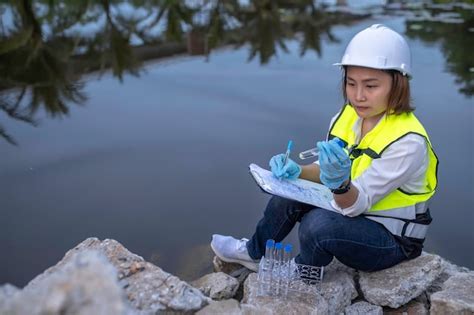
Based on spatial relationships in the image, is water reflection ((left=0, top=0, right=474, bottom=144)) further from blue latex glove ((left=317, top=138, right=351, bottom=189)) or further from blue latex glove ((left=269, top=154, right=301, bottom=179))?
blue latex glove ((left=317, top=138, right=351, bottom=189))

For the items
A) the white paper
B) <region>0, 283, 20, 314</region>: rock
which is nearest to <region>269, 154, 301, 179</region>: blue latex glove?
the white paper

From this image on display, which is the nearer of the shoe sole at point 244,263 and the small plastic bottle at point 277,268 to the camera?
the small plastic bottle at point 277,268

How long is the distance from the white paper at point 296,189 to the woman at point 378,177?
0.20 ft

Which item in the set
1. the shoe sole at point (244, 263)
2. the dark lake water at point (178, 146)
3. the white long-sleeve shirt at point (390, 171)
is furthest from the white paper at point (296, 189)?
the dark lake water at point (178, 146)

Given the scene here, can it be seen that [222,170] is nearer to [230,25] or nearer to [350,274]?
[350,274]

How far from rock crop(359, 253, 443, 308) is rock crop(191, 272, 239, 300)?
59cm

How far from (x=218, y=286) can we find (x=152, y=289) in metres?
0.62

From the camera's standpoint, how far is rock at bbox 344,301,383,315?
2.43 metres

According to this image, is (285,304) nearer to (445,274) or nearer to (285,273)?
(285,273)

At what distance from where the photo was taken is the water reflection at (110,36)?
207 inches

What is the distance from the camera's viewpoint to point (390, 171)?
2.24 m

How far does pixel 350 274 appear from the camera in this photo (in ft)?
8.57

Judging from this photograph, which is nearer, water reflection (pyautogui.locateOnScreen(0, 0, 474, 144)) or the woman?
the woman

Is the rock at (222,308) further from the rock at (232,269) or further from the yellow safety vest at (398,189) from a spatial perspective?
the yellow safety vest at (398,189)
